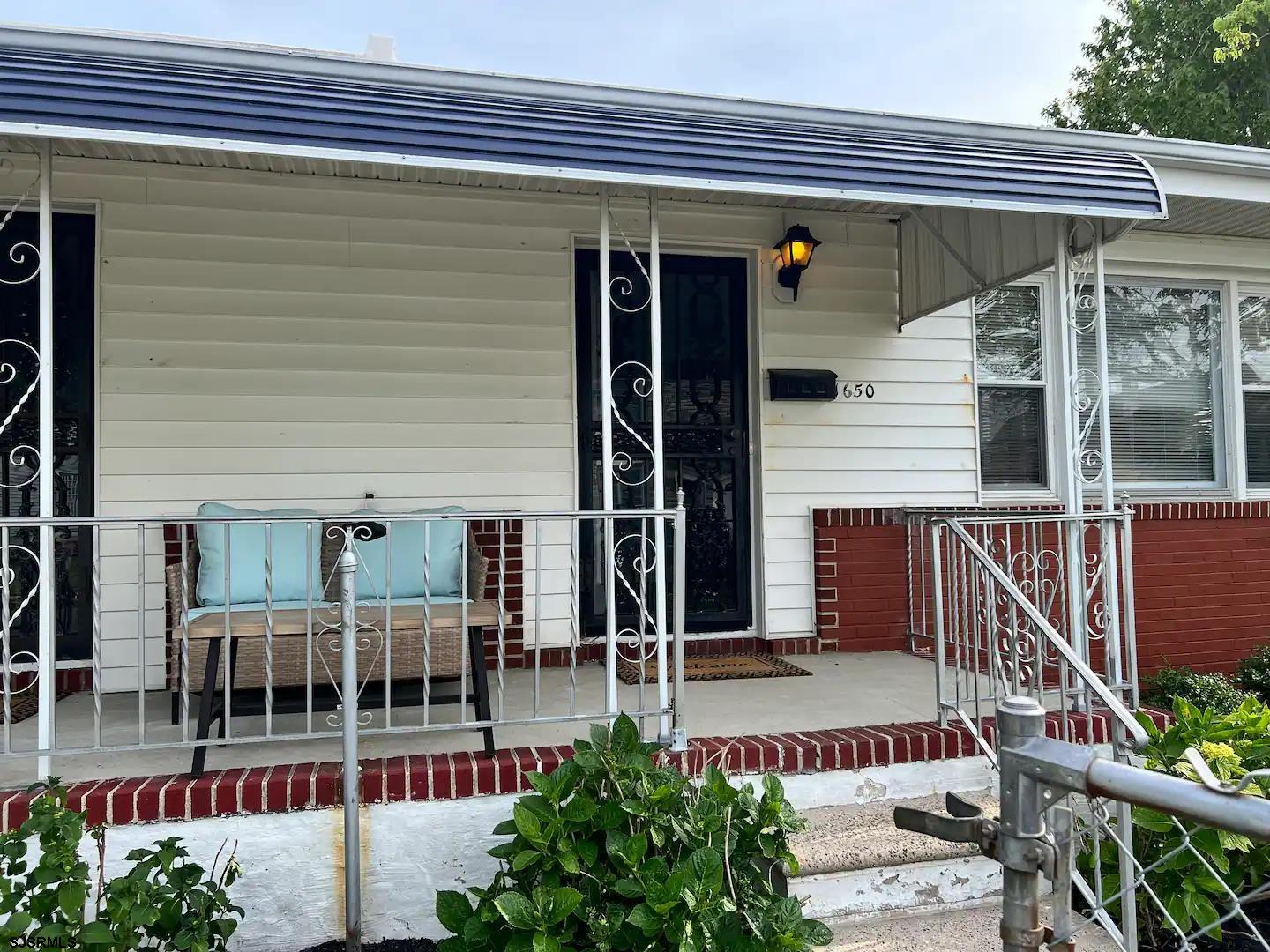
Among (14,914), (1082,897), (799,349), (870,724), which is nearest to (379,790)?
(14,914)

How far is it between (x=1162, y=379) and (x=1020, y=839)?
5.53 meters

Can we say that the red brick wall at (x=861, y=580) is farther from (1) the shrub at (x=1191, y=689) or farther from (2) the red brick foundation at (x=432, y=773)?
(2) the red brick foundation at (x=432, y=773)

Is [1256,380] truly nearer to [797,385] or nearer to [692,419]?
[797,385]

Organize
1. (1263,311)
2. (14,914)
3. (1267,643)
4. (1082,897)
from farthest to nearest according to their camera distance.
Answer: (1263,311), (1267,643), (1082,897), (14,914)

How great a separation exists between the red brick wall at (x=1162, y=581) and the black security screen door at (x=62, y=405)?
370 centimetres

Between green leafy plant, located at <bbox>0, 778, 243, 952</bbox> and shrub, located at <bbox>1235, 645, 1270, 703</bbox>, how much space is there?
209 inches

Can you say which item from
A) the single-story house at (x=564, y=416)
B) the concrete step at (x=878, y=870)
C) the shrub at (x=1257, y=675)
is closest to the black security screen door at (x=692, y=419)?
the single-story house at (x=564, y=416)

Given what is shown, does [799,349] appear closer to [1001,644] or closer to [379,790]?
[1001,644]

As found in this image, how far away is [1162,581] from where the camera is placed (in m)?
5.29

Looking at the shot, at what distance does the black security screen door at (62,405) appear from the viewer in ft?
13.2

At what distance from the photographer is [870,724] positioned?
331 centimetres

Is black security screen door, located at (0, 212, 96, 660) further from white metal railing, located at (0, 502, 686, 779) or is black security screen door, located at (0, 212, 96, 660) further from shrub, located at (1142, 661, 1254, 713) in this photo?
shrub, located at (1142, 661, 1254, 713)

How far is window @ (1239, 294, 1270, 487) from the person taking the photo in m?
5.82

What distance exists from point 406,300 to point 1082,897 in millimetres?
3826
